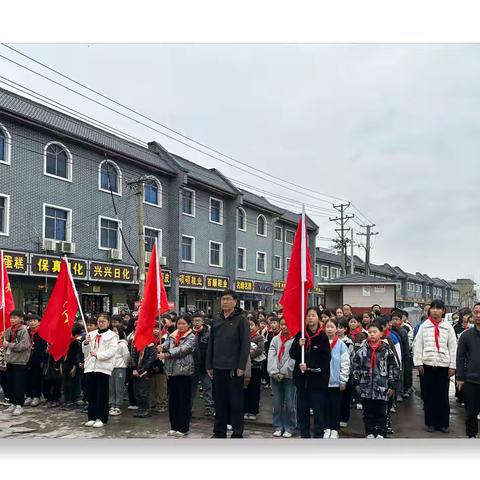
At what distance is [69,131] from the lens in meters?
12.5

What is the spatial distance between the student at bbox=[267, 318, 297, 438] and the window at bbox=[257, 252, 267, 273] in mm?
7998

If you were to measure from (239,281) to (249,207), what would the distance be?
301 cm

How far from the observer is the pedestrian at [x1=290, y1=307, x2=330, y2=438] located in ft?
20.1

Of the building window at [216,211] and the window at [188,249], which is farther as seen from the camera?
the window at [188,249]

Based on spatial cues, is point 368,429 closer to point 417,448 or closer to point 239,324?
point 417,448

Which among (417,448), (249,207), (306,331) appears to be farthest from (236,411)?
(249,207)

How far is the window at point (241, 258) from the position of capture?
1494cm

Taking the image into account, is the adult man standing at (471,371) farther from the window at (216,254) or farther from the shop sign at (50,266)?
the shop sign at (50,266)

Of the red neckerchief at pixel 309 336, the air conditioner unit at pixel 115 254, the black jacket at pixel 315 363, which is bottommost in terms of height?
the black jacket at pixel 315 363

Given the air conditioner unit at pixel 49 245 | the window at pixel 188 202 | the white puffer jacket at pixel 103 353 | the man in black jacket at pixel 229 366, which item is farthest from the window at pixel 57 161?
the man in black jacket at pixel 229 366

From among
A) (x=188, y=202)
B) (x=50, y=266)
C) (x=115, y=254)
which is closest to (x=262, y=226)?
(x=188, y=202)

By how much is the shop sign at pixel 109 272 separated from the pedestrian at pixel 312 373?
9253 mm

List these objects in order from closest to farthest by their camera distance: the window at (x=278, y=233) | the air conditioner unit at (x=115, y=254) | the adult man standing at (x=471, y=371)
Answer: the adult man standing at (x=471, y=371), the air conditioner unit at (x=115, y=254), the window at (x=278, y=233)

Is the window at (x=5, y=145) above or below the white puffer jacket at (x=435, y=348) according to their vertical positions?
above
